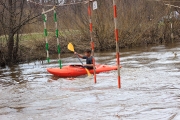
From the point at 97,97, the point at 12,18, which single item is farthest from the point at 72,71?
the point at 12,18

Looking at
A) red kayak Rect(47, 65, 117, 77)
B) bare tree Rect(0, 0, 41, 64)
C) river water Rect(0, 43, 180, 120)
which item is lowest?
river water Rect(0, 43, 180, 120)

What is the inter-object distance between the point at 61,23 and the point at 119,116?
15653mm

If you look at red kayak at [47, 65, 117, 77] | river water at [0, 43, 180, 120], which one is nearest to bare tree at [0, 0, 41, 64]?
red kayak at [47, 65, 117, 77]

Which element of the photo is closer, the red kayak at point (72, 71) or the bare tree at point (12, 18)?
the red kayak at point (72, 71)

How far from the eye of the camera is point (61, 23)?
2041 cm

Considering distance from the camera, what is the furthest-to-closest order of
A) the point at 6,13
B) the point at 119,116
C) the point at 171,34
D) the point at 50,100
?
the point at 171,34 < the point at 6,13 < the point at 50,100 < the point at 119,116

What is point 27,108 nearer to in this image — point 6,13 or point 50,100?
point 50,100

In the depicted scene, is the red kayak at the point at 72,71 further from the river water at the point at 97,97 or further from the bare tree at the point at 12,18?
the bare tree at the point at 12,18

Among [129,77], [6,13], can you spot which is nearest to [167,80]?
[129,77]

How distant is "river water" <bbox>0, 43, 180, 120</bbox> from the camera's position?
17.9 feet

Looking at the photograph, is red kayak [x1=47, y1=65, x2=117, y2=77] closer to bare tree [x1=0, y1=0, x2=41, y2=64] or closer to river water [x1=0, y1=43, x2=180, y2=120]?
river water [x1=0, y1=43, x2=180, y2=120]

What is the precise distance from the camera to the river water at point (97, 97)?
5466 millimetres

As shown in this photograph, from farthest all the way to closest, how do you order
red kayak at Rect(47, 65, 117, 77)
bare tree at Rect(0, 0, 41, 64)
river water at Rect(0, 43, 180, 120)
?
bare tree at Rect(0, 0, 41, 64) < red kayak at Rect(47, 65, 117, 77) < river water at Rect(0, 43, 180, 120)

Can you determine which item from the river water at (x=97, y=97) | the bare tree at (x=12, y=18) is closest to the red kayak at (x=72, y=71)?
the river water at (x=97, y=97)
